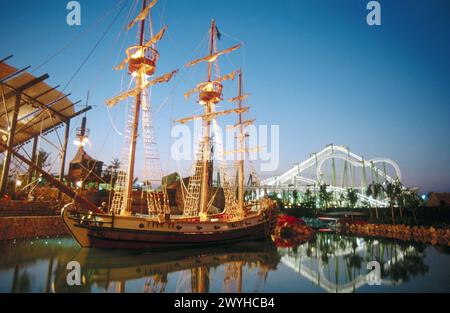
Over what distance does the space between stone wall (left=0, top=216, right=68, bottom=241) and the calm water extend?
1590 millimetres

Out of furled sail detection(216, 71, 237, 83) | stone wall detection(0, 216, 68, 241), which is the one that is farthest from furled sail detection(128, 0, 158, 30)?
stone wall detection(0, 216, 68, 241)

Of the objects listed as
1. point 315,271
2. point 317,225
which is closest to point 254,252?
point 315,271

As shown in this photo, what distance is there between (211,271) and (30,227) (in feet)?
50.7

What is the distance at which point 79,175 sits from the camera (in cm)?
3147

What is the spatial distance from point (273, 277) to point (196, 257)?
17.0 ft

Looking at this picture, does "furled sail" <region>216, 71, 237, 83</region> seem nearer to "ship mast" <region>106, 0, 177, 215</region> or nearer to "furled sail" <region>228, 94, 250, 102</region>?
"furled sail" <region>228, 94, 250, 102</region>

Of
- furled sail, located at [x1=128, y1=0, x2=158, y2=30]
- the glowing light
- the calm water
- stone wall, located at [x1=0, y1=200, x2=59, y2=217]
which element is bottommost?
the calm water

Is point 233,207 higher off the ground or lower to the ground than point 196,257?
higher

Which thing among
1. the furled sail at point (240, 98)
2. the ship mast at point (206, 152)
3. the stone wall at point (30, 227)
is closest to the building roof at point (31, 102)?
the stone wall at point (30, 227)

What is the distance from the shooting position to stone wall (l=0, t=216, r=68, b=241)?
55.5 ft

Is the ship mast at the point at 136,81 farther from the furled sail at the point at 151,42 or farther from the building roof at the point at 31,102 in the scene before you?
the building roof at the point at 31,102

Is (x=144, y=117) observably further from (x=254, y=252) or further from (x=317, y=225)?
(x=317, y=225)

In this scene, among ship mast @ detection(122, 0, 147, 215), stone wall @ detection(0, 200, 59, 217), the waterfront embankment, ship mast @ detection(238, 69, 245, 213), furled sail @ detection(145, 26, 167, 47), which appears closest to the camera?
ship mast @ detection(122, 0, 147, 215)
